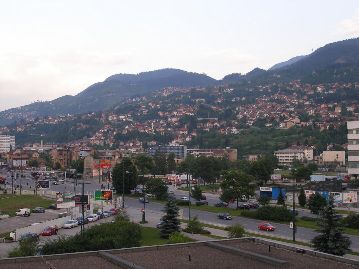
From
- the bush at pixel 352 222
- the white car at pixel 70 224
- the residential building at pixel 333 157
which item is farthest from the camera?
the residential building at pixel 333 157

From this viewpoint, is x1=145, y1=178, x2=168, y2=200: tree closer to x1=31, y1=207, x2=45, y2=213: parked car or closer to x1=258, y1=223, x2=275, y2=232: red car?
x1=31, y1=207, x2=45, y2=213: parked car

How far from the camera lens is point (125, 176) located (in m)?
68.1

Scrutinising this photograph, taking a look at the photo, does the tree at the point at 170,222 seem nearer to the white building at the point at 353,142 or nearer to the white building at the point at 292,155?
the white building at the point at 353,142

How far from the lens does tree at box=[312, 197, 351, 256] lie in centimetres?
2711

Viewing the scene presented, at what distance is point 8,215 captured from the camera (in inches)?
1943

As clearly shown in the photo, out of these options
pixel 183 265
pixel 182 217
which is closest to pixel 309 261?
pixel 183 265

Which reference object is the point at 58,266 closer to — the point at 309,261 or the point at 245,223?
the point at 309,261

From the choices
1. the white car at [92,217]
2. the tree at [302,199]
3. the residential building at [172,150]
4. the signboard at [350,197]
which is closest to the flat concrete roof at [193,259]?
the white car at [92,217]

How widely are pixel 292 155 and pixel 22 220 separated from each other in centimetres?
9385

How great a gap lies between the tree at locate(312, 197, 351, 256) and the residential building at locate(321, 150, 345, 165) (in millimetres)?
102490

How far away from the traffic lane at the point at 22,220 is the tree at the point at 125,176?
16423mm

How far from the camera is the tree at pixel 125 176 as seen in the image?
6769cm

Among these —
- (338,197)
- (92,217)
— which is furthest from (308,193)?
(92,217)

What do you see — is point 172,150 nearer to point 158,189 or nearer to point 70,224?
point 158,189
